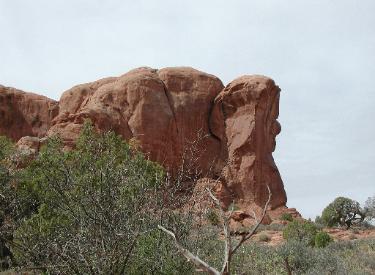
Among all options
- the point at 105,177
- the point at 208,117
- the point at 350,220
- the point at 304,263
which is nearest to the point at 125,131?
the point at 208,117

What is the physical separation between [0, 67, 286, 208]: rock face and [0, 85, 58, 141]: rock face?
2.7 inches

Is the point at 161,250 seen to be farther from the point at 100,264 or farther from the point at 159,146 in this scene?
the point at 159,146

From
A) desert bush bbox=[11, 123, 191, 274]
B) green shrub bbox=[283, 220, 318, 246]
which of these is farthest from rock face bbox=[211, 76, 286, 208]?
desert bush bbox=[11, 123, 191, 274]

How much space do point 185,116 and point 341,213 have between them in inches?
525

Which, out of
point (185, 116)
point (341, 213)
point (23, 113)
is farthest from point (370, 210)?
point (23, 113)

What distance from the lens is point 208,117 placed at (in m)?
34.2

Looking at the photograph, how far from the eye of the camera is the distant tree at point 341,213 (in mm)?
33594

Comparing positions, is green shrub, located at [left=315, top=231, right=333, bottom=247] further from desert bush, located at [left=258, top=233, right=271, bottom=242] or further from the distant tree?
the distant tree

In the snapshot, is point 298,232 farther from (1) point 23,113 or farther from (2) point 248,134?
(1) point 23,113

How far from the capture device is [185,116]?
33219mm

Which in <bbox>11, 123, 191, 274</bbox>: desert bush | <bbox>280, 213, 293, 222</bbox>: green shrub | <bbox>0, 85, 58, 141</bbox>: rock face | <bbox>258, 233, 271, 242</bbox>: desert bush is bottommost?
<bbox>258, 233, 271, 242</bbox>: desert bush

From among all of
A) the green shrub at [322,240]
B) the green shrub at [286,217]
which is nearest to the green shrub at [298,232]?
the green shrub at [322,240]

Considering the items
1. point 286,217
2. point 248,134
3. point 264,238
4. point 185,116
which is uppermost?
point 185,116

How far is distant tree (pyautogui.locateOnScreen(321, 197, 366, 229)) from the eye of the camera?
33.6 meters
